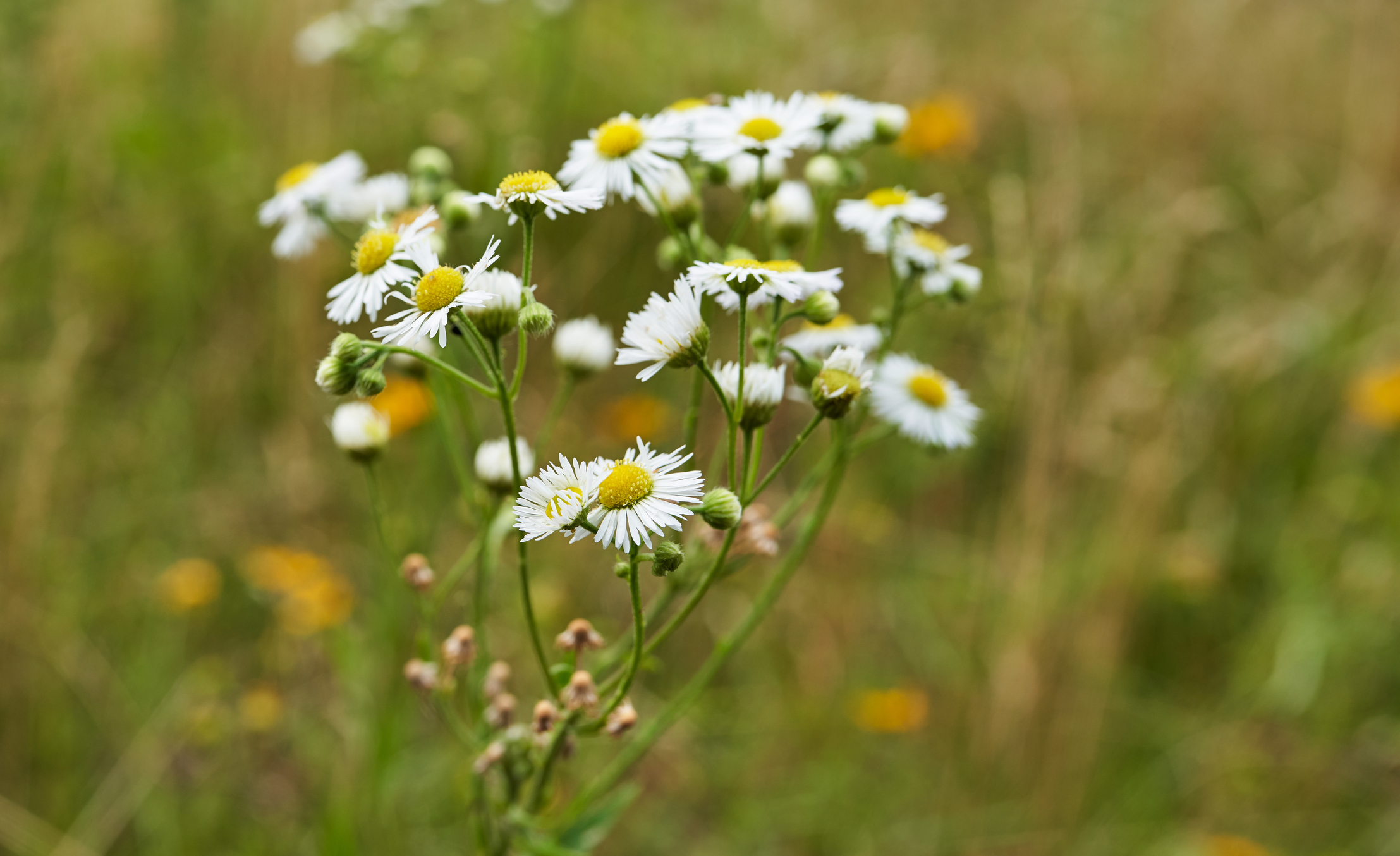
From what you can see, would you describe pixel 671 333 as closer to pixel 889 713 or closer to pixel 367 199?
pixel 367 199

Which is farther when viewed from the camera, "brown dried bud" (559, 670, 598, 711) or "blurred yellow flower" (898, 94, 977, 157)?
"blurred yellow flower" (898, 94, 977, 157)

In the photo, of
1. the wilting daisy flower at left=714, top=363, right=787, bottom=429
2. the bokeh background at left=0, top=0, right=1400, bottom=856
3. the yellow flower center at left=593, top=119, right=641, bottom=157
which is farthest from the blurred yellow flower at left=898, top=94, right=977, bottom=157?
the wilting daisy flower at left=714, top=363, right=787, bottom=429

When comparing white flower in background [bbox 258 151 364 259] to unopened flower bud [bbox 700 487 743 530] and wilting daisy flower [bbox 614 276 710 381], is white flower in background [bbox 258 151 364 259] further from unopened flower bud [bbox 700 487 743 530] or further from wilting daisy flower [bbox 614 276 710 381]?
Answer: unopened flower bud [bbox 700 487 743 530]

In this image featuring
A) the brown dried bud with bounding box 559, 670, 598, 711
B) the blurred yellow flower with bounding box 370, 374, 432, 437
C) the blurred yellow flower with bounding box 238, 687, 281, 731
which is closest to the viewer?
the brown dried bud with bounding box 559, 670, 598, 711

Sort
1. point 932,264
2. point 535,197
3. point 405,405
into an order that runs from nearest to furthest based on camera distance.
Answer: point 535,197 < point 932,264 < point 405,405

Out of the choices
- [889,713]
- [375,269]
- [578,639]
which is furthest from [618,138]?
[889,713]

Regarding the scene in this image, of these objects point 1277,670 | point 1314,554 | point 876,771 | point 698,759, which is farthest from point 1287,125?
point 698,759
